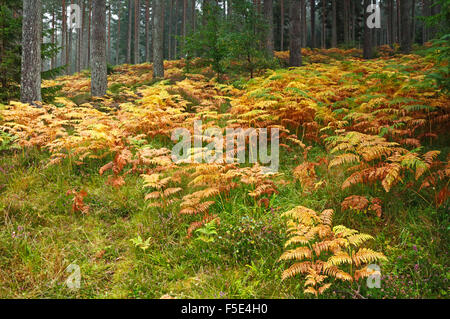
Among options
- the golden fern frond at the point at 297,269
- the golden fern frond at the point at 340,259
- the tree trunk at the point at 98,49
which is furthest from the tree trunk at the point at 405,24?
the golden fern frond at the point at 297,269

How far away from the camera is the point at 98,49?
1121 centimetres

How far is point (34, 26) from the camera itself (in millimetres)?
7926

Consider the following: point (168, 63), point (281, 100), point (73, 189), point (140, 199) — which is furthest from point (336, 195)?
point (168, 63)

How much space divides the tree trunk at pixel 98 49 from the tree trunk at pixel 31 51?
3087 mm

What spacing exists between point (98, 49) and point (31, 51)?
353 centimetres

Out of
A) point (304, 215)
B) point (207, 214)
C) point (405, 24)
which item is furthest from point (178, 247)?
point (405, 24)

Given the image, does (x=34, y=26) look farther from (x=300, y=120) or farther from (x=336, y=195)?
(x=336, y=195)

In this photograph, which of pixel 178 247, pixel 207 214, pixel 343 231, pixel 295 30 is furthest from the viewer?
pixel 295 30

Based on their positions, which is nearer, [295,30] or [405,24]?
[295,30]

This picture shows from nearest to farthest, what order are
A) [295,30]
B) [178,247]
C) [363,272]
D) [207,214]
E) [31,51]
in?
[363,272] → [178,247] → [207,214] → [31,51] → [295,30]

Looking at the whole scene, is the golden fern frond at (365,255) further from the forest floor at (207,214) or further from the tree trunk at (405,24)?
the tree trunk at (405,24)

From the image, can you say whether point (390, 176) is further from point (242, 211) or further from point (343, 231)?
point (242, 211)

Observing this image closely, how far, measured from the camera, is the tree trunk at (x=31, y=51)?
310 inches
